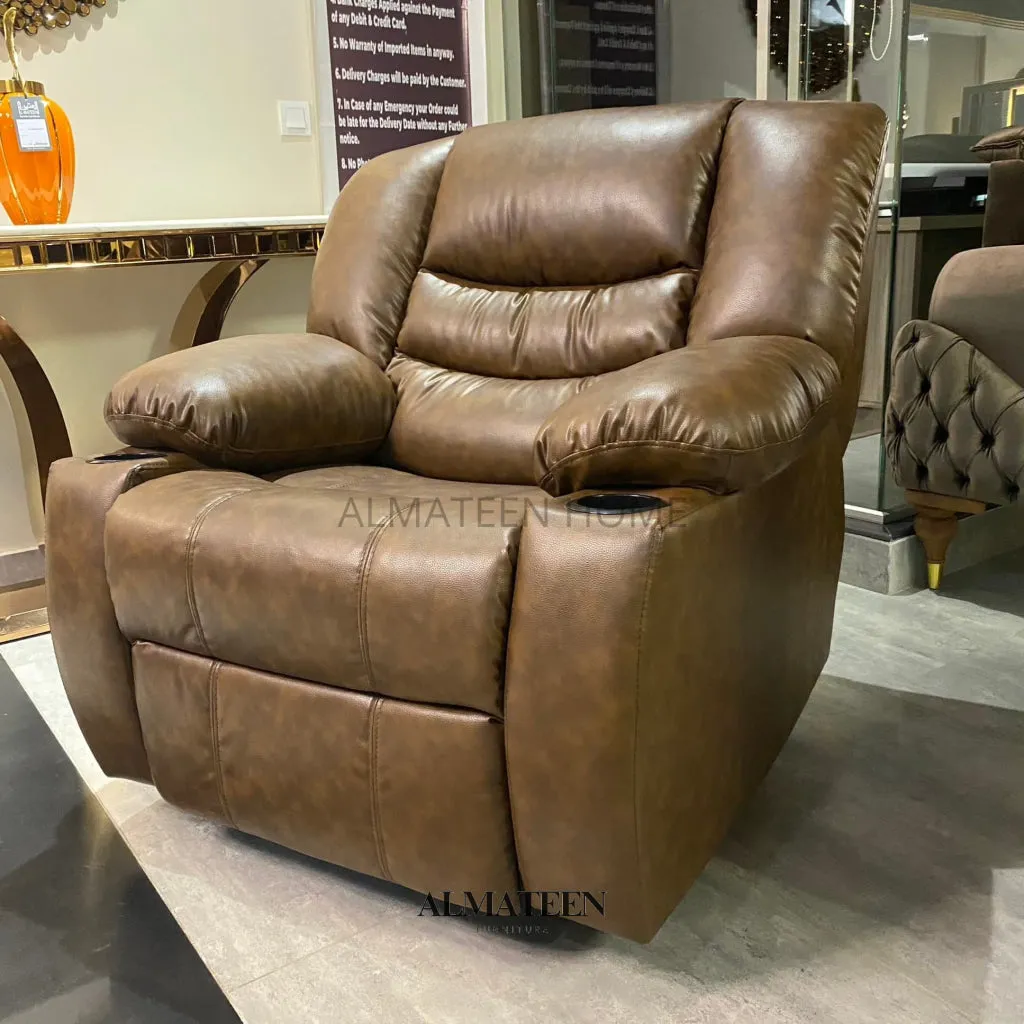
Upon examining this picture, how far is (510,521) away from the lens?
1042mm

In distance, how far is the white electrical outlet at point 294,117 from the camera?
2.72 m

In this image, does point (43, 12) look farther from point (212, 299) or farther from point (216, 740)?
point (216, 740)

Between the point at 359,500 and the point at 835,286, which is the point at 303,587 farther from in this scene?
the point at 835,286

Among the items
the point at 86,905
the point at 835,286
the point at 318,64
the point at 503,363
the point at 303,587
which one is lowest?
the point at 86,905

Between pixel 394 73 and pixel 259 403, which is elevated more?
pixel 394 73

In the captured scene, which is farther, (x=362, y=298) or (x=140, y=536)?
(x=362, y=298)

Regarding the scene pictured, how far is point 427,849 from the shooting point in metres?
1.09

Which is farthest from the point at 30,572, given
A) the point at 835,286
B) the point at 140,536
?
the point at 835,286

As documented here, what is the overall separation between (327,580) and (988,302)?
65.3 inches

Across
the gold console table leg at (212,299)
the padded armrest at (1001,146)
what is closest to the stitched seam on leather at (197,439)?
the gold console table leg at (212,299)

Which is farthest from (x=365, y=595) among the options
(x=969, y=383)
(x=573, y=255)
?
(x=969, y=383)

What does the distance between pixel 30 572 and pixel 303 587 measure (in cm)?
165

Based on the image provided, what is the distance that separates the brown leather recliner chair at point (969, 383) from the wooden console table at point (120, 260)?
1.47 metres

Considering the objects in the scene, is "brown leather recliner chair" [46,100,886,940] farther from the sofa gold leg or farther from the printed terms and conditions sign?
the printed terms and conditions sign
